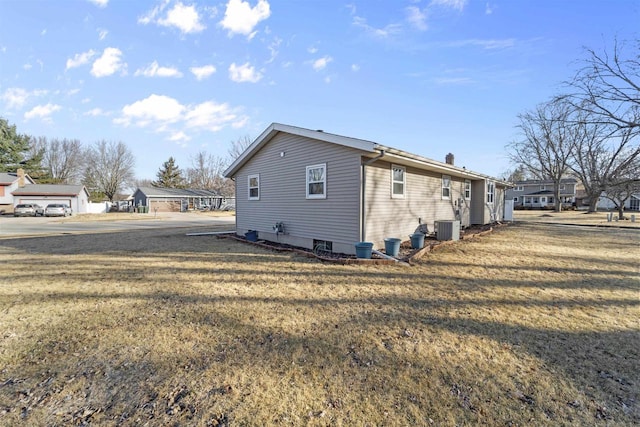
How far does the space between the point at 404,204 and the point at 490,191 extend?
10343 millimetres

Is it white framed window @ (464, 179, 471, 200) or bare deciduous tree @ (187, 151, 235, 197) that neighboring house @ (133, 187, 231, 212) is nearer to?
bare deciduous tree @ (187, 151, 235, 197)

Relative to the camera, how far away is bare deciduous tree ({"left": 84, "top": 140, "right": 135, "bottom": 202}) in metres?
52.0

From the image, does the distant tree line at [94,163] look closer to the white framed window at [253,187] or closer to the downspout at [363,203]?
the white framed window at [253,187]

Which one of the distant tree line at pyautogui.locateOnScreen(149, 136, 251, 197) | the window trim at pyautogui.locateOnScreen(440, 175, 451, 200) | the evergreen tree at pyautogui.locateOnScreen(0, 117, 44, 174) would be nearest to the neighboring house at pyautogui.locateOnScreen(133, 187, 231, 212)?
the distant tree line at pyautogui.locateOnScreen(149, 136, 251, 197)

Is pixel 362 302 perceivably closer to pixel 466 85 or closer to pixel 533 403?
pixel 533 403

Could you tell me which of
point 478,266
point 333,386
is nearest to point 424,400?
point 333,386

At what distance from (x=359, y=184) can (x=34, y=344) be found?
6.78 m

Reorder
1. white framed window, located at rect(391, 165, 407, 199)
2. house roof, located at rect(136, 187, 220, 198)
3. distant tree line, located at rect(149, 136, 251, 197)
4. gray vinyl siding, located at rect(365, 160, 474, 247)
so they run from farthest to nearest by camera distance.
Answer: distant tree line, located at rect(149, 136, 251, 197)
house roof, located at rect(136, 187, 220, 198)
white framed window, located at rect(391, 165, 407, 199)
gray vinyl siding, located at rect(365, 160, 474, 247)

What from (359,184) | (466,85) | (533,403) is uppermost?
(466,85)

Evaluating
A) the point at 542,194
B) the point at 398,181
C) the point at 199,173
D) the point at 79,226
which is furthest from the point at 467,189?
the point at 199,173

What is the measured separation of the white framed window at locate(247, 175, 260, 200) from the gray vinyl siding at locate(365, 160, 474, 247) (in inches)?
207

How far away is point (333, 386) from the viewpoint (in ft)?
8.91

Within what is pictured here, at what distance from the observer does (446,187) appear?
1320 centimetres

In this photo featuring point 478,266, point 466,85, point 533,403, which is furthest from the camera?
point 466,85
